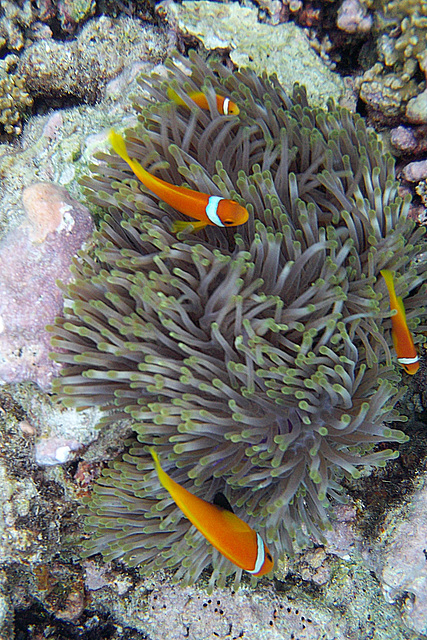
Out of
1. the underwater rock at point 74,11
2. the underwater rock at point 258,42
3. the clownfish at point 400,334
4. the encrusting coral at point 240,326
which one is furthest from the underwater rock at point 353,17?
the clownfish at point 400,334

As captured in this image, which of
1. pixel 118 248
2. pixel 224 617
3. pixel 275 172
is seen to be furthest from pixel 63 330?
pixel 224 617

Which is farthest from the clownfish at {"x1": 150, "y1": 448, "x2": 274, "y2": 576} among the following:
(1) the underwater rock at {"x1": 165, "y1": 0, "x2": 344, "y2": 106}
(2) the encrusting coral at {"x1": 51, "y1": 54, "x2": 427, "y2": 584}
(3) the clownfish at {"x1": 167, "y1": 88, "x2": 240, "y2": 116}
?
(1) the underwater rock at {"x1": 165, "y1": 0, "x2": 344, "y2": 106}

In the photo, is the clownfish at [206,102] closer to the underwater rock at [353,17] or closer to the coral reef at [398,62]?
the coral reef at [398,62]

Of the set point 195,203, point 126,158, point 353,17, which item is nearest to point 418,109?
point 353,17

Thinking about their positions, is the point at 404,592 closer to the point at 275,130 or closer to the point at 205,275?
the point at 205,275

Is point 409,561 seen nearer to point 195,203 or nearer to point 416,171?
point 195,203

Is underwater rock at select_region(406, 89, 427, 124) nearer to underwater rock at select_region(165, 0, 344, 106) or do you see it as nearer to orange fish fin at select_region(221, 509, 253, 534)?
underwater rock at select_region(165, 0, 344, 106)

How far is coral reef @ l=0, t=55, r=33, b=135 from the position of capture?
9.86ft

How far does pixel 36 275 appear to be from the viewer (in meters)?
2.15

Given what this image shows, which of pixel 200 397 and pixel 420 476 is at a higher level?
pixel 200 397

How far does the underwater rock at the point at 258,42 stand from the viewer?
2.96 meters

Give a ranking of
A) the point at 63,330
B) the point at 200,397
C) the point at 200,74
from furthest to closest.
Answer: the point at 200,74, the point at 63,330, the point at 200,397

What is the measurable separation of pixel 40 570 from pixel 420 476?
2141 mm

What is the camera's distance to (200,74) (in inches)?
96.5
